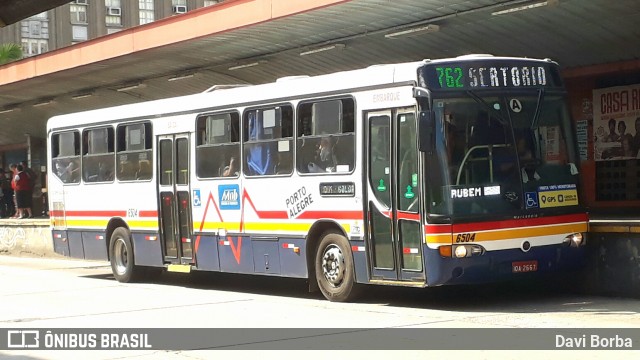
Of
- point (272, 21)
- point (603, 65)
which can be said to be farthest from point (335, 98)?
point (603, 65)

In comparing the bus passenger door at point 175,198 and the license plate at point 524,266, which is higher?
the bus passenger door at point 175,198

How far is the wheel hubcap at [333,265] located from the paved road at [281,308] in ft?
1.11

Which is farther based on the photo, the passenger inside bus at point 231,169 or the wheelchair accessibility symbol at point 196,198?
the wheelchair accessibility symbol at point 196,198

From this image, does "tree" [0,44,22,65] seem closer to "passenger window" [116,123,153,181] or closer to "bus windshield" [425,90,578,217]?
"passenger window" [116,123,153,181]

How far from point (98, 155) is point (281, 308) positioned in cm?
694

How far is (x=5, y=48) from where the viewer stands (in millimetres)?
56438

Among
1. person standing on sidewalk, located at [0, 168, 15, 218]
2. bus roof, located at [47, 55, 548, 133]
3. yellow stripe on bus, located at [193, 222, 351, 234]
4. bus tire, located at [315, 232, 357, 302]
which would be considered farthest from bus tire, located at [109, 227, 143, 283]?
person standing on sidewalk, located at [0, 168, 15, 218]

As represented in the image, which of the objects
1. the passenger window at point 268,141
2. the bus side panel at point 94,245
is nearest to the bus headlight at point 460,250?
the passenger window at point 268,141

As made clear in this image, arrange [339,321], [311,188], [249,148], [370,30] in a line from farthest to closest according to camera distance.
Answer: [370,30] < [249,148] < [311,188] < [339,321]

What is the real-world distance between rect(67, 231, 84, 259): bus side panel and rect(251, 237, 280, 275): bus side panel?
5.49 metres

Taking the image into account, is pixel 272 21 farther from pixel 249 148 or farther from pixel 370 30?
pixel 249 148

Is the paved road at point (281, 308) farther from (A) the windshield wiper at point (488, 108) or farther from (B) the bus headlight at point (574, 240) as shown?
(A) the windshield wiper at point (488, 108)

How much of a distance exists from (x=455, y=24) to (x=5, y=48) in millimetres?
42412

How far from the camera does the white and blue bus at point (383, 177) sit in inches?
479
